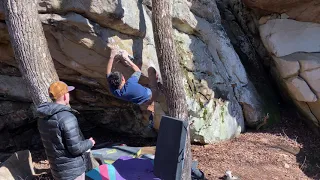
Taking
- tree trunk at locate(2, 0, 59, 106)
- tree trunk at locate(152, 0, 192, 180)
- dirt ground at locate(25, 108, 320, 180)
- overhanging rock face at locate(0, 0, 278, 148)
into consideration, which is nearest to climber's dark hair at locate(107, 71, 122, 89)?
tree trunk at locate(152, 0, 192, 180)

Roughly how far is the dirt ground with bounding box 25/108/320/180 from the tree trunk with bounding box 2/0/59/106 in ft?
6.00

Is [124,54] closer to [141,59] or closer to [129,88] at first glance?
[141,59]

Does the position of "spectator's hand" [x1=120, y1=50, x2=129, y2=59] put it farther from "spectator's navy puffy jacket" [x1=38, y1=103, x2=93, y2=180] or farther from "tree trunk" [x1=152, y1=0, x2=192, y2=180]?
"spectator's navy puffy jacket" [x1=38, y1=103, x2=93, y2=180]

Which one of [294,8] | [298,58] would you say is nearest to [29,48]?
[298,58]

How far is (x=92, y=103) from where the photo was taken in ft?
28.1

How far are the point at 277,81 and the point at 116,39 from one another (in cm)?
465

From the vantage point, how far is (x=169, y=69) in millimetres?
5812

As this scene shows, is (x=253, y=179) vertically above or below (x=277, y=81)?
below

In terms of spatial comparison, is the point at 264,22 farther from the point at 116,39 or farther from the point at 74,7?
the point at 74,7

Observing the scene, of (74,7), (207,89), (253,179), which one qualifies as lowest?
(253,179)

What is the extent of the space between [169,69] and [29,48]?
2.08 meters

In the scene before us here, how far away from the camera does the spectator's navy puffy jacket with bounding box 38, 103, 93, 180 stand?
4070mm

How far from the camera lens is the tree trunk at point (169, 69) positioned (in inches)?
228

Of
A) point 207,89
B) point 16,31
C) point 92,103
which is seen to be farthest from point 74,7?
point 207,89
